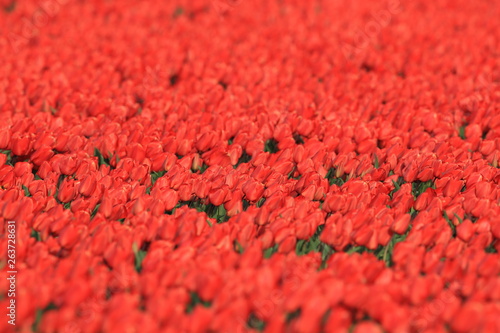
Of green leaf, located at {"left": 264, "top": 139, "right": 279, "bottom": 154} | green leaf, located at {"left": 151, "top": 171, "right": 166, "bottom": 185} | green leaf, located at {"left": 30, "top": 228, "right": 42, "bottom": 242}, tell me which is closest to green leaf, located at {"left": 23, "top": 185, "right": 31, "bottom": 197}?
green leaf, located at {"left": 30, "top": 228, "right": 42, "bottom": 242}

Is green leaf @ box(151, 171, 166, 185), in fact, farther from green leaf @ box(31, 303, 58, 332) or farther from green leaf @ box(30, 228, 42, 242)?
green leaf @ box(31, 303, 58, 332)

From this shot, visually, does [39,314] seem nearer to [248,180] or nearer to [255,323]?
[255,323]

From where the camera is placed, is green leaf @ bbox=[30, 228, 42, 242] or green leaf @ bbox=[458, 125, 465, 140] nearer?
green leaf @ bbox=[30, 228, 42, 242]

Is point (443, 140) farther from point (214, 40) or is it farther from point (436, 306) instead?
point (214, 40)

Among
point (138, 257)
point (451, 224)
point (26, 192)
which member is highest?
point (451, 224)

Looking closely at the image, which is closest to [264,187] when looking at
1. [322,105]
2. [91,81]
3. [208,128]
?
[208,128]

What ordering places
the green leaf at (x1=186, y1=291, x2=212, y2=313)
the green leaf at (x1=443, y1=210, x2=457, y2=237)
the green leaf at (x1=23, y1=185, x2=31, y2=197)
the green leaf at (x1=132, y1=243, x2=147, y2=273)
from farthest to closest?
the green leaf at (x1=23, y1=185, x2=31, y2=197) → the green leaf at (x1=443, y1=210, x2=457, y2=237) → the green leaf at (x1=132, y1=243, x2=147, y2=273) → the green leaf at (x1=186, y1=291, x2=212, y2=313)

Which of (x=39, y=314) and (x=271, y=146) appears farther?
(x=271, y=146)

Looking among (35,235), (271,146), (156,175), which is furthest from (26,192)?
(271,146)
